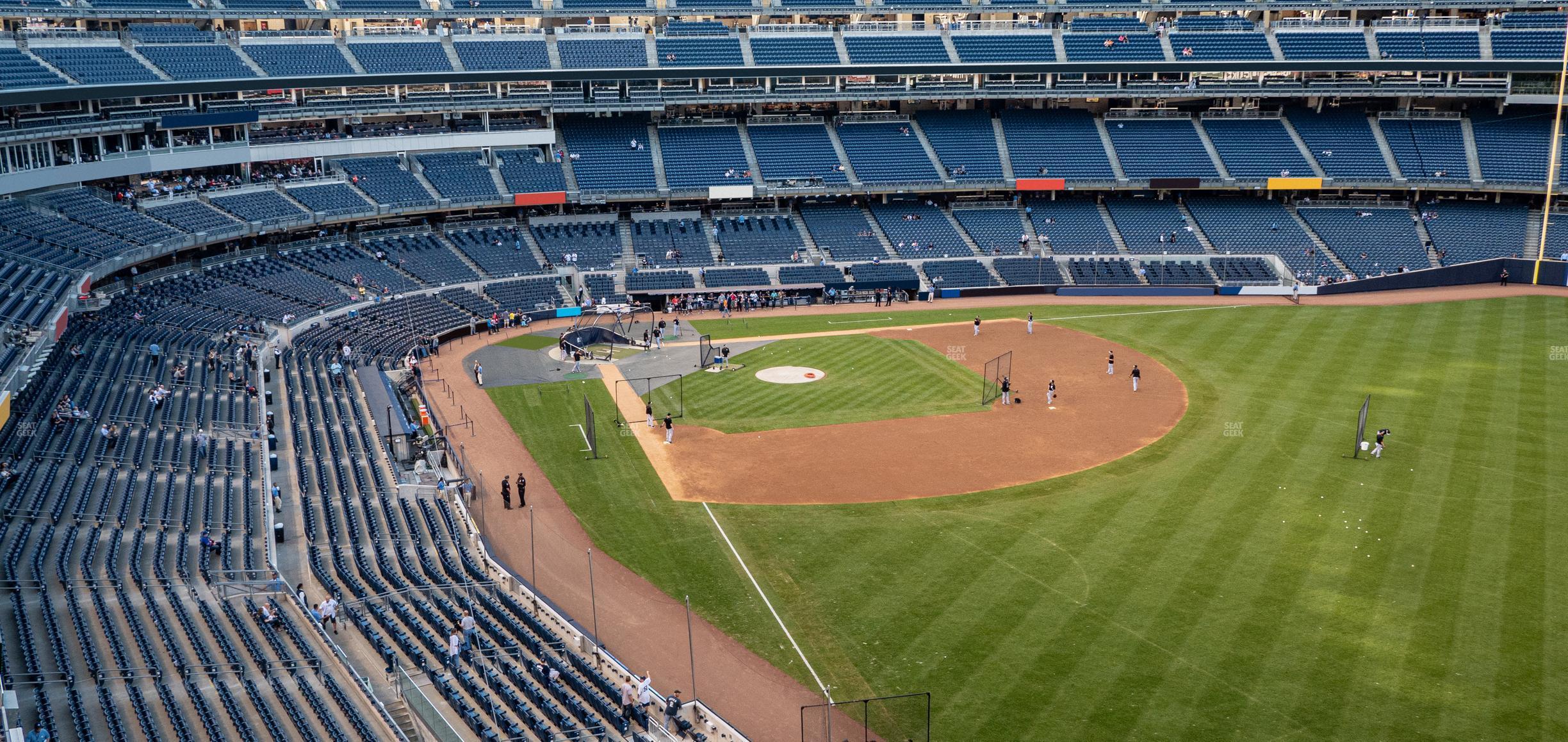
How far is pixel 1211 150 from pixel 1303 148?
5808 mm

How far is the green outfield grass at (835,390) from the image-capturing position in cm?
4366

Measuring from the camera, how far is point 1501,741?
69.9 feet

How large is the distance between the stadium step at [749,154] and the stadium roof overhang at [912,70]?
4.54m

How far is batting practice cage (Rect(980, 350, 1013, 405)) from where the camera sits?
45375 millimetres

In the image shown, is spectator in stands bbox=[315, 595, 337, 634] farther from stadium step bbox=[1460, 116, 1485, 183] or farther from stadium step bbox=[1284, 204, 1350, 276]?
stadium step bbox=[1460, 116, 1485, 183]

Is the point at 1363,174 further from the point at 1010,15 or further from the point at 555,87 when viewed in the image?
the point at 555,87

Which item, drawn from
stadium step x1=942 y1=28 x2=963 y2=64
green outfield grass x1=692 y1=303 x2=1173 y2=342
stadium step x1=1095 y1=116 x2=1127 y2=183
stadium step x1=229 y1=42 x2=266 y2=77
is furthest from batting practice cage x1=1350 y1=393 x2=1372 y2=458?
stadium step x1=229 y1=42 x2=266 y2=77

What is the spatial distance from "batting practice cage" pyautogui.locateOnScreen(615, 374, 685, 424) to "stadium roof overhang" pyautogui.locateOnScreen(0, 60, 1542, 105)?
93.3ft

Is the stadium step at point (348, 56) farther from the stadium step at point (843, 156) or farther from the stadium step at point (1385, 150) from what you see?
the stadium step at point (1385, 150)

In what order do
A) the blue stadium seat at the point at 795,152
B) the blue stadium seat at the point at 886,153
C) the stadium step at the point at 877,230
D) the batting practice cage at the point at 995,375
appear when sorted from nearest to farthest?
the batting practice cage at the point at 995,375, the stadium step at the point at 877,230, the blue stadium seat at the point at 795,152, the blue stadium seat at the point at 886,153

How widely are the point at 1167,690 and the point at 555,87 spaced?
→ 2369 inches

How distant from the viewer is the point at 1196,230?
71.9 m

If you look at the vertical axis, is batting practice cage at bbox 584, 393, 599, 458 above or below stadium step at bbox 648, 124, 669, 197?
below

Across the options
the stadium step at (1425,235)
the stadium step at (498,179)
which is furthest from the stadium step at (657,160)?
the stadium step at (1425,235)
